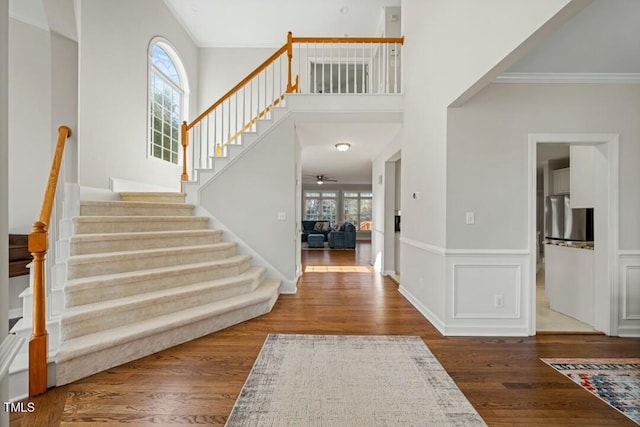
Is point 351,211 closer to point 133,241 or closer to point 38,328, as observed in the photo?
point 133,241

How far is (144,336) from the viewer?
2.54 m

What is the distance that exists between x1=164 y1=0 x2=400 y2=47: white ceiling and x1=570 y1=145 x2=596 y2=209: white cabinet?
14.5ft

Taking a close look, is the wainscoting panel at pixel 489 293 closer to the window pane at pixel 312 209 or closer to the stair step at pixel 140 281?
the stair step at pixel 140 281

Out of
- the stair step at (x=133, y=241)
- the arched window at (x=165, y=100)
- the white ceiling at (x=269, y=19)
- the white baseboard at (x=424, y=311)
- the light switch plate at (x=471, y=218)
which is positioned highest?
the white ceiling at (x=269, y=19)

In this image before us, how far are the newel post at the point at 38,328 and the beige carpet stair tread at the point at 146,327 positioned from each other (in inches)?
4.1

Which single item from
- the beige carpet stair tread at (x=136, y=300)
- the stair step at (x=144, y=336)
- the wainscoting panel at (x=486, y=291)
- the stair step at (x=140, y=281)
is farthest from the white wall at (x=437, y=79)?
the stair step at (x=140, y=281)

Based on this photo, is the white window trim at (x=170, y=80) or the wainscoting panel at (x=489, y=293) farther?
the white window trim at (x=170, y=80)

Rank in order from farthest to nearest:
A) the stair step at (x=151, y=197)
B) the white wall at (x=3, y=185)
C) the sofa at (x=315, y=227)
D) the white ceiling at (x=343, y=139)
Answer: the sofa at (x=315, y=227), the white ceiling at (x=343, y=139), the stair step at (x=151, y=197), the white wall at (x=3, y=185)

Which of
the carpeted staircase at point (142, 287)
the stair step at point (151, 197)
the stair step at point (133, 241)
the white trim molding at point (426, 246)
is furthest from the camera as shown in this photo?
the stair step at point (151, 197)

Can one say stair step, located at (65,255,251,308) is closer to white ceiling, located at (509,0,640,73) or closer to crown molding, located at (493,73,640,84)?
crown molding, located at (493,73,640,84)

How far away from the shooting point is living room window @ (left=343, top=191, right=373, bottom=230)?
1437cm

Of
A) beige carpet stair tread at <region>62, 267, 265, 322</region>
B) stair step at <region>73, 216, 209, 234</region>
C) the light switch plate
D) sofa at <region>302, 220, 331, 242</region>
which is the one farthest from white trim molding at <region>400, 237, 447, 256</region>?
sofa at <region>302, 220, 331, 242</region>

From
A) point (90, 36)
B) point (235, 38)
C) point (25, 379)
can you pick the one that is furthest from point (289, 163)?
point (235, 38)

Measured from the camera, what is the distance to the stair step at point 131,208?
3391 millimetres
